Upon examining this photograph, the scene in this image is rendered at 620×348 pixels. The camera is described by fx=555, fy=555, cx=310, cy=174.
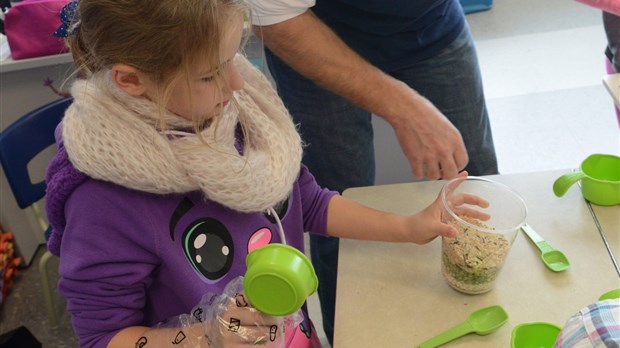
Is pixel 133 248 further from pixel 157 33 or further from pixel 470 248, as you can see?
→ pixel 470 248

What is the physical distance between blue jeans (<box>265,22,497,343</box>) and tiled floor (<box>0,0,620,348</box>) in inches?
21.4

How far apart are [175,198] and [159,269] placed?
0.10 m

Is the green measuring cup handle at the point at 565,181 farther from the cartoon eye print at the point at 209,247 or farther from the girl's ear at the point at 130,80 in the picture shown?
the girl's ear at the point at 130,80

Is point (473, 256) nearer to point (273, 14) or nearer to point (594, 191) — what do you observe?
point (594, 191)

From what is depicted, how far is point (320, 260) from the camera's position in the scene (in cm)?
135

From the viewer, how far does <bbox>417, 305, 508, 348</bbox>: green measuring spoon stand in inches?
29.2

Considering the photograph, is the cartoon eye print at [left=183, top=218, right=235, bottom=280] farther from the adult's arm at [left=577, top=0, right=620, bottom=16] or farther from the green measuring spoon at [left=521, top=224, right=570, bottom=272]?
the adult's arm at [left=577, top=0, right=620, bottom=16]

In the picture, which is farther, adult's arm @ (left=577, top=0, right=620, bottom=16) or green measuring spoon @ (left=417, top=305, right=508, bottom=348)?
adult's arm @ (left=577, top=0, right=620, bottom=16)

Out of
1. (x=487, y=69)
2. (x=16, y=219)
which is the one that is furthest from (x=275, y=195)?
(x=487, y=69)

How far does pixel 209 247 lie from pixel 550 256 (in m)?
0.51

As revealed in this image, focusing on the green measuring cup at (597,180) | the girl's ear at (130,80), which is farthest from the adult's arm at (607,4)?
the girl's ear at (130,80)

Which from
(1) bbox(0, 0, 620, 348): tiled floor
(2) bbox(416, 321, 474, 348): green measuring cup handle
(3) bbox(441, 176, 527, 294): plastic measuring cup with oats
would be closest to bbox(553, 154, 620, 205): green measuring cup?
(3) bbox(441, 176, 527, 294): plastic measuring cup with oats

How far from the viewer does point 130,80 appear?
2.31ft

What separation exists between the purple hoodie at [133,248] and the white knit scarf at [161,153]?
0.04 metres
